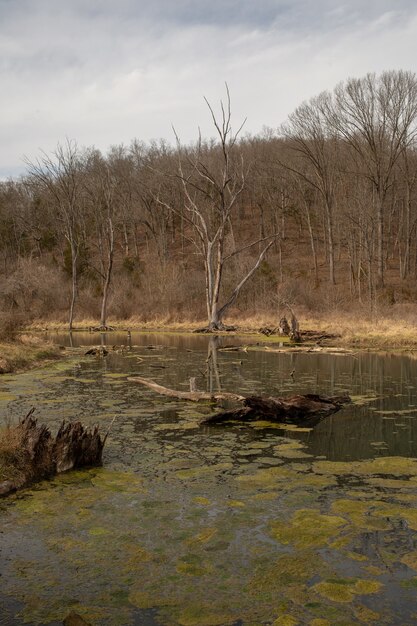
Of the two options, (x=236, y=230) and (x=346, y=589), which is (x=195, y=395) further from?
(x=236, y=230)

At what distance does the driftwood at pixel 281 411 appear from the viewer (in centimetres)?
1081

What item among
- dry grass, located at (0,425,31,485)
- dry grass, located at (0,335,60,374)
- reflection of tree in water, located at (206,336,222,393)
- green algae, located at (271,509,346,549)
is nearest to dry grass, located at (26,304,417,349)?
reflection of tree in water, located at (206,336,222,393)

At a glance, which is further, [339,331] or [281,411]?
[339,331]

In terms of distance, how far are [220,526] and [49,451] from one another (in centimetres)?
303

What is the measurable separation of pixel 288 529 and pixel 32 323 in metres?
41.5

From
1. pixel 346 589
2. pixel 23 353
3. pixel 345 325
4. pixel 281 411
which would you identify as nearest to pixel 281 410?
pixel 281 411

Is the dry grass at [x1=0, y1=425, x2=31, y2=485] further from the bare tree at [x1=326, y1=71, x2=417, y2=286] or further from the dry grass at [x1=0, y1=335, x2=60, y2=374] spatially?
the bare tree at [x1=326, y1=71, x2=417, y2=286]

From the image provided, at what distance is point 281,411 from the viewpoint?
438 inches

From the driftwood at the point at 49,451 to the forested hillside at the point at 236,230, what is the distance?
17.9 meters

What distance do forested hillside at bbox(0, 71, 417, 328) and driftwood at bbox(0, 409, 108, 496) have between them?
17.9 m

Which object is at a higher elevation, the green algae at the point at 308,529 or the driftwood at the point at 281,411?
the driftwood at the point at 281,411

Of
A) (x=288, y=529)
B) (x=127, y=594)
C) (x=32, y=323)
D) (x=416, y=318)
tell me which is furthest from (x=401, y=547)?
(x=32, y=323)

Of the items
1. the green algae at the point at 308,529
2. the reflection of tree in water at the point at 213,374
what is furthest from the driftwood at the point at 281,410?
the green algae at the point at 308,529

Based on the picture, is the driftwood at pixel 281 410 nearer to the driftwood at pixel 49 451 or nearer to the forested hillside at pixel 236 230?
the driftwood at pixel 49 451
